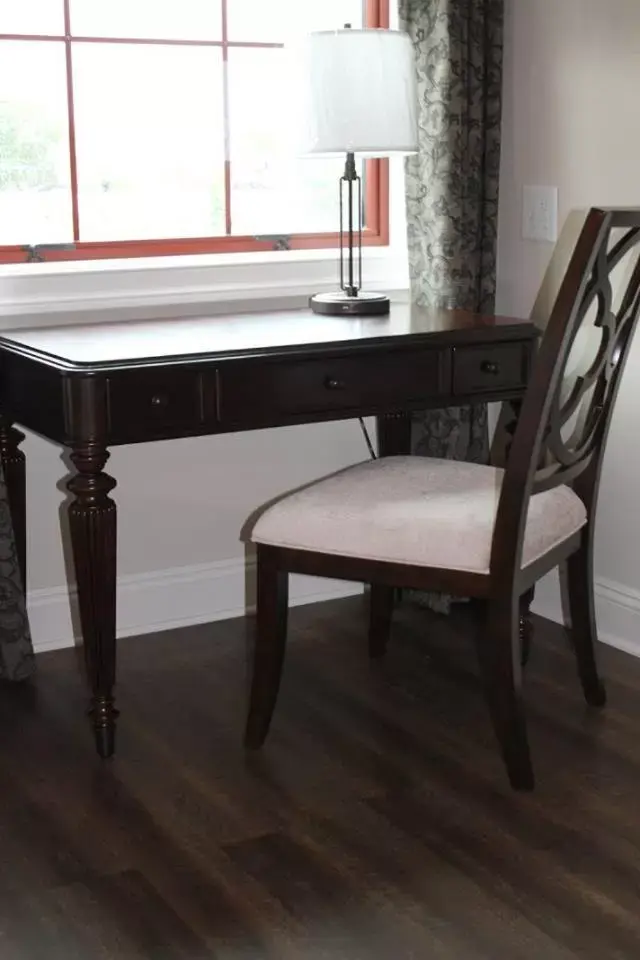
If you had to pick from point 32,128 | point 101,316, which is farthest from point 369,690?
point 32,128

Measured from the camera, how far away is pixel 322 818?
2.26m

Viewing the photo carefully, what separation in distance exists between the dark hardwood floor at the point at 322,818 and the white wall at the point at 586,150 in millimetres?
230

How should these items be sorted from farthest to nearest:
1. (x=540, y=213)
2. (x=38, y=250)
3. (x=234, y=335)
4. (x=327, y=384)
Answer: (x=540, y=213), (x=38, y=250), (x=234, y=335), (x=327, y=384)

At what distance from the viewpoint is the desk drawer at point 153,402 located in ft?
7.67

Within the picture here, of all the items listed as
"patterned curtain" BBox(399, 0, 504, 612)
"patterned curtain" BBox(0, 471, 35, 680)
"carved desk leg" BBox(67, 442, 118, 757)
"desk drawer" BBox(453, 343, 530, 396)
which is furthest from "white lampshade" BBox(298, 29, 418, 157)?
"patterned curtain" BBox(0, 471, 35, 680)

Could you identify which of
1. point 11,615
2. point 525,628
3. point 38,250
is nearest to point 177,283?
point 38,250

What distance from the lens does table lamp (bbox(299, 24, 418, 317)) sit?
2.67 m

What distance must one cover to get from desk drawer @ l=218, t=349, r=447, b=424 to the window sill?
0.68 meters

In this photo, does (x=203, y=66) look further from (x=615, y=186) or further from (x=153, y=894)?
(x=153, y=894)

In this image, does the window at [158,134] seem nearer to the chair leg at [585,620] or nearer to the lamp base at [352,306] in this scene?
the lamp base at [352,306]

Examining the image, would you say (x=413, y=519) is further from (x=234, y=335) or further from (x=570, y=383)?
(x=234, y=335)

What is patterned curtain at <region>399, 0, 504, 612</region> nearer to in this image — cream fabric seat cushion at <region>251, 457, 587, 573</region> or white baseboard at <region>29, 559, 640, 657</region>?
white baseboard at <region>29, 559, 640, 657</region>

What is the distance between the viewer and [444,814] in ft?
7.43

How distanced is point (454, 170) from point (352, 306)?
1.45ft
